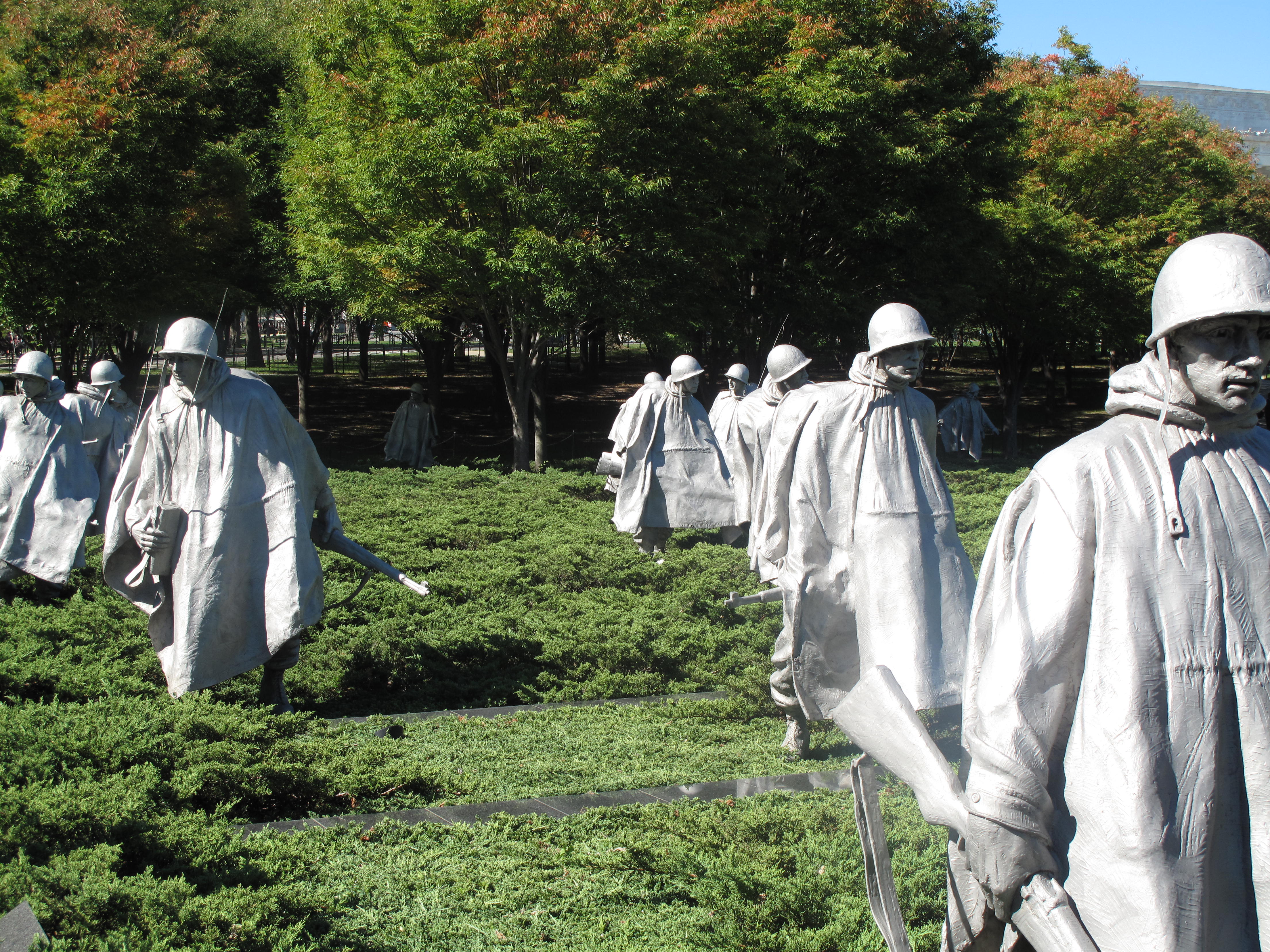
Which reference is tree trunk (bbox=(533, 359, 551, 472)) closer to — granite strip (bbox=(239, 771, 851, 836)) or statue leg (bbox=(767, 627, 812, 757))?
statue leg (bbox=(767, 627, 812, 757))

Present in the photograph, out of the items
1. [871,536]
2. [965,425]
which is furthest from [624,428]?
[965,425]

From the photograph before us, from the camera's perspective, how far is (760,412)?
1141cm

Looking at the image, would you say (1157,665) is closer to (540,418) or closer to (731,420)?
(731,420)

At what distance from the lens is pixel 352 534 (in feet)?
38.3

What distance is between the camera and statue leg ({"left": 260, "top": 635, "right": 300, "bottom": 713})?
6.47 meters

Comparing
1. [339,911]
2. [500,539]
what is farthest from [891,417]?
[500,539]

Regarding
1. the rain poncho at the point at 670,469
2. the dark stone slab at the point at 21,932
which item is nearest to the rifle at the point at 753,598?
the dark stone slab at the point at 21,932

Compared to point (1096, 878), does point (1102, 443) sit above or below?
above

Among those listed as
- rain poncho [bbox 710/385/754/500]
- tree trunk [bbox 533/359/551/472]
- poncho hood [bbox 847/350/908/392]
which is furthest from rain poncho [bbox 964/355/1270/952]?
tree trunk [bbox 533/359/551/472]

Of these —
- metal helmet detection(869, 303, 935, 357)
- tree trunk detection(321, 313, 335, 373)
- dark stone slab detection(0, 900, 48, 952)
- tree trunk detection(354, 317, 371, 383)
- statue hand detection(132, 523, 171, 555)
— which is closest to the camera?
dark stone slab detection(0, 900, 48, 952)

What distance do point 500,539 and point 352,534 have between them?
1554 millimetres

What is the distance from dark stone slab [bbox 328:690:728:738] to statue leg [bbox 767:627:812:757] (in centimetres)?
110

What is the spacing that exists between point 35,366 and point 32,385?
178 mm

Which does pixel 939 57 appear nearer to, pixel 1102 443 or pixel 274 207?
pixel 274 207
